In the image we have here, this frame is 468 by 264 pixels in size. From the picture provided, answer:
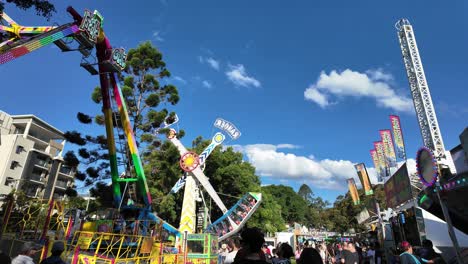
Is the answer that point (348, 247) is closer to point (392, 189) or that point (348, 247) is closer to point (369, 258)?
point (369, 258)

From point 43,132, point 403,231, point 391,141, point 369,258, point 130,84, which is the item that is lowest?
point 369,258

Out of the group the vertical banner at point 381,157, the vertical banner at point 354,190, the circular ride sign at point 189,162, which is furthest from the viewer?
the vertical banner at point 354,190

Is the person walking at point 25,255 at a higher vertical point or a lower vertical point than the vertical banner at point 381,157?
lower

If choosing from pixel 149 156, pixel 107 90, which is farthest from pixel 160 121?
pixel 107 90

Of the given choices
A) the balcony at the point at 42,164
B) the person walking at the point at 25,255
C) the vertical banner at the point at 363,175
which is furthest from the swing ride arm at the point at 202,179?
the balcony at the point at 42,164

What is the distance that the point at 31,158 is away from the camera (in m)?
40.7

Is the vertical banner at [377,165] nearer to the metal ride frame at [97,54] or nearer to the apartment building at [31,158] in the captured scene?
the metal ride frame at [97,54]

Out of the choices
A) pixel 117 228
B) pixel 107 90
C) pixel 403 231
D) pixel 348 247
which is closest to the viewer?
pixel 348 247

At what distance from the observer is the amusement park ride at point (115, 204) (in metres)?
8.46

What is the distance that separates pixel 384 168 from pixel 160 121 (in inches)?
656

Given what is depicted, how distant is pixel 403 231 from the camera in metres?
10.2

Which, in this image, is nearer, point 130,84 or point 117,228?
point 117,228

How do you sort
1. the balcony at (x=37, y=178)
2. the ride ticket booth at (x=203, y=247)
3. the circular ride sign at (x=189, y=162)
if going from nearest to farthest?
the ride ticket booth at (x=203, y=247), the circular ride sign at (x=189, y=162), the balcony at (x=37, y=178)

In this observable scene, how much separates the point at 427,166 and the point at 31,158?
46.7 meters
